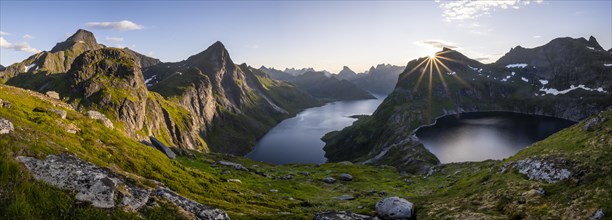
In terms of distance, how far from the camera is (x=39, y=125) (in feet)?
111

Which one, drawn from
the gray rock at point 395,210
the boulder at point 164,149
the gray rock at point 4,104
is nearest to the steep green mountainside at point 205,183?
the gray rock at point 4,104

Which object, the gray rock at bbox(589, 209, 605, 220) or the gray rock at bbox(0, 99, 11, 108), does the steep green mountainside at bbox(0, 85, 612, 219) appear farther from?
the gray rock at bbox(589, 209, 605, 220)

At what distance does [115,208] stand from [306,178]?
9149 centimetres

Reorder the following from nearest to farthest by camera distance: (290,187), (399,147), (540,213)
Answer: (540,213) < (290,187) < (399,147)

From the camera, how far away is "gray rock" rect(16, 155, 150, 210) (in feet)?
74.4

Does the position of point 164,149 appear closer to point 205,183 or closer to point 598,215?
point 205,183

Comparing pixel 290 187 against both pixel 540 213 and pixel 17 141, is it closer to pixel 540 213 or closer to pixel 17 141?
pixel 540 213

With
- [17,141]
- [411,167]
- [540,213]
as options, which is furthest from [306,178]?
[17,141]

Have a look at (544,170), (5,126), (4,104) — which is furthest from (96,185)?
(544,170)

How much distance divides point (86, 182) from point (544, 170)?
4813 cm

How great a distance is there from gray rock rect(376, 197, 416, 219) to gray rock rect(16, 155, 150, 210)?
27288mm

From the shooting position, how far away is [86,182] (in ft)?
77.6

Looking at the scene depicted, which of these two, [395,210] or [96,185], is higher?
[96,185]

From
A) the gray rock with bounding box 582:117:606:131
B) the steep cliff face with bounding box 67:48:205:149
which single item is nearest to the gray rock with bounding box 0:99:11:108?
the gray rock with bounding box 582:117:606:131
